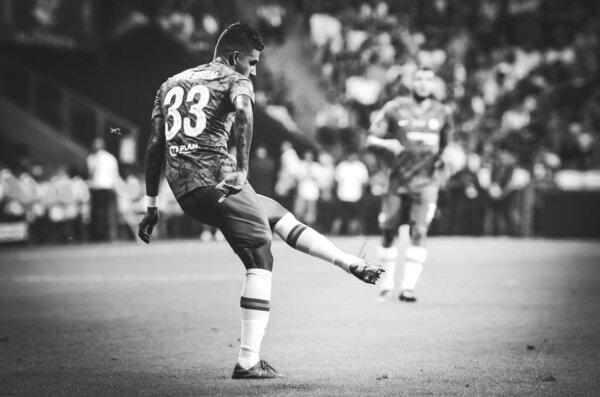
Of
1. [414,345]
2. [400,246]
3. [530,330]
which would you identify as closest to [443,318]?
[530,330]

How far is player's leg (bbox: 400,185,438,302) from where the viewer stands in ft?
36.0

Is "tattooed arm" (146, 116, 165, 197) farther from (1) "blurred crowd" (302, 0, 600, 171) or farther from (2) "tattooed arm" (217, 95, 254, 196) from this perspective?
(1) "blurred crowd" (302, 0, 600, 171)

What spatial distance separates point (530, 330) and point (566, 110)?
23.0 metres

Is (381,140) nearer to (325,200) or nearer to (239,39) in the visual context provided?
(239,39)

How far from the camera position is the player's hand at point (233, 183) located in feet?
19.7

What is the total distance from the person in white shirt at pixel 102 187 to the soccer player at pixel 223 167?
16.5 m

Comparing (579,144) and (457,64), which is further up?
(457,64)

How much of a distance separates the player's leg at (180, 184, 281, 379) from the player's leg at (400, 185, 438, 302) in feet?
16.0

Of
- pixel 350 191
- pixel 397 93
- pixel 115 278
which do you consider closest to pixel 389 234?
pixel 115 278

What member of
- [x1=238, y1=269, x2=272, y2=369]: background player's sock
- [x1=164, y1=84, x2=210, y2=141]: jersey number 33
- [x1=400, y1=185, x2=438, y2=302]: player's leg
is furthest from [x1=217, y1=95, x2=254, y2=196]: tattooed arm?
[x1=400, y1=185, x2=438, y2=302]: player's leg

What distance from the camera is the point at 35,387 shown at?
5977 mm

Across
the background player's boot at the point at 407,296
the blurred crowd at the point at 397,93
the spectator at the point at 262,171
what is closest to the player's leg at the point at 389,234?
the background player's boot at the point at 407,296

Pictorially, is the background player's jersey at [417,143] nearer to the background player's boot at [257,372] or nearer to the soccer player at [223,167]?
the soccer player at [223,167]

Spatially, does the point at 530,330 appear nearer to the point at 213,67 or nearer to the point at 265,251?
the point at 265,251
